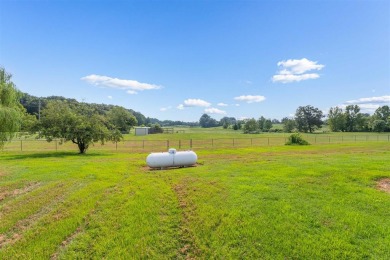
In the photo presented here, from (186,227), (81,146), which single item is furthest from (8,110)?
(81,146)

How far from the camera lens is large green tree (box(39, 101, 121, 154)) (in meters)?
19.3

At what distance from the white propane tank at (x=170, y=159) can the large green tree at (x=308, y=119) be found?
4093 inches

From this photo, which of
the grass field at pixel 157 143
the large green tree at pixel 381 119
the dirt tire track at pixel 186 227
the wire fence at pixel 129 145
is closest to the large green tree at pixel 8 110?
the grass field at pixel 157 143

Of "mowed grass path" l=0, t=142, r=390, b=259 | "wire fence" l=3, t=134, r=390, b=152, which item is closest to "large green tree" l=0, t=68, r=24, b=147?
"mowed grass path" l=0, t=142, r=390, b=259

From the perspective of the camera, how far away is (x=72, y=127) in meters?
19.6

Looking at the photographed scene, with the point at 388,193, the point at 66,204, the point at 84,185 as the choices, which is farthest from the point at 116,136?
the point at 388,193

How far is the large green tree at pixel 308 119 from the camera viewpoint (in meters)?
104

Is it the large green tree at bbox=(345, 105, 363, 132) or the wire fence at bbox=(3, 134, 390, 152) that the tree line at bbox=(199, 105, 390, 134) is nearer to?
the large green tree at bbox=(345, 105, 363, 132)

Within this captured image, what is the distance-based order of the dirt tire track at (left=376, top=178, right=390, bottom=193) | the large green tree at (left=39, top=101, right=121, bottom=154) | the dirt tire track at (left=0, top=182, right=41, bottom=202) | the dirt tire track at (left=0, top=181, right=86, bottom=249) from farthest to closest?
the large green tree at (left=39, top=101, right=121, bottom=154) → the dirt tire track at (left=376, top=178, right=390, bottom=193) → the dirt tire track at (left=0, top=182, right=41, bottom=202) → the dirt tire track at (left=0, top=181, right=86, bottom=249)

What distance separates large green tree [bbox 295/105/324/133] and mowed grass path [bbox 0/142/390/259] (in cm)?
10479

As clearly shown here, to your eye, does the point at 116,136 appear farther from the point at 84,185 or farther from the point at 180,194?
the point at 180,194

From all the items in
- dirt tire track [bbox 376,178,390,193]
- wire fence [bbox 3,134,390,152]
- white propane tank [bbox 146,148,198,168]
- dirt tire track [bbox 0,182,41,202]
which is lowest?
wire fence [bbox 3,134,390,152]

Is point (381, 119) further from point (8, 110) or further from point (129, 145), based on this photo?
point (8, 110)

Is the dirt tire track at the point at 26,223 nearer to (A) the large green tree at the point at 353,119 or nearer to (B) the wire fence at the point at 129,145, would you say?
(B) the wire fence at the point at 129,145
